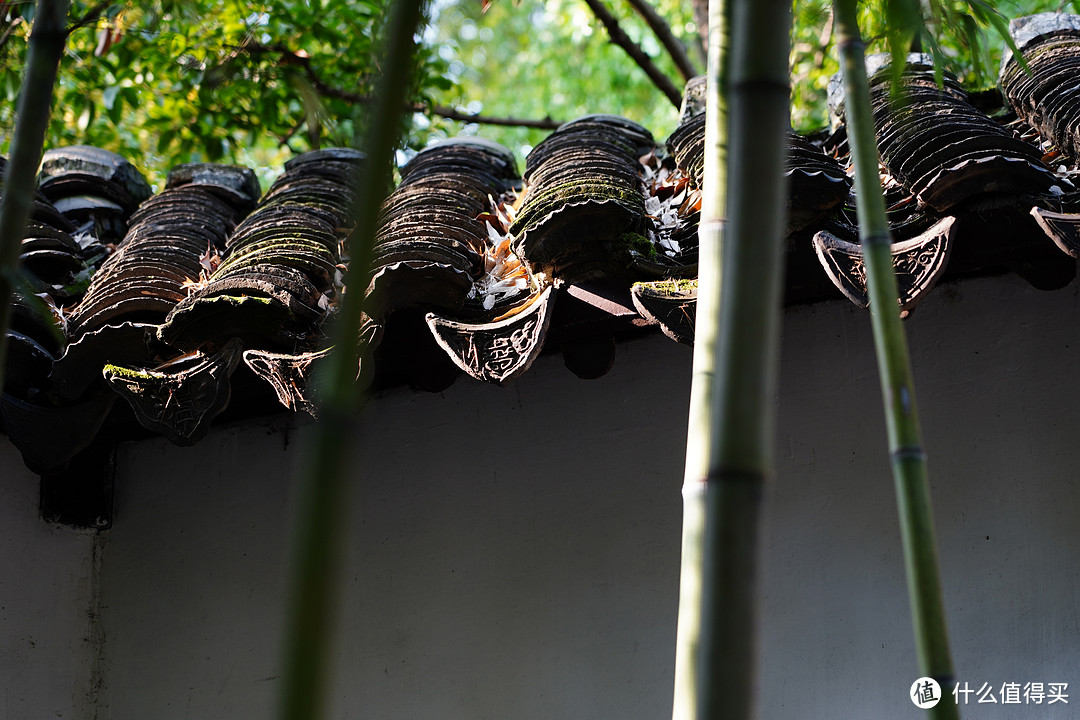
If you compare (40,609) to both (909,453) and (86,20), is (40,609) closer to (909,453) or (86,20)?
(86,20)

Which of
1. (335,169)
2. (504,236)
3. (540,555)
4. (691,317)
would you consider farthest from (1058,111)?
(335,169)

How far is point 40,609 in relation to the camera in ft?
11.0

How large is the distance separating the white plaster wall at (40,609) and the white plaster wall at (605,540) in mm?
77

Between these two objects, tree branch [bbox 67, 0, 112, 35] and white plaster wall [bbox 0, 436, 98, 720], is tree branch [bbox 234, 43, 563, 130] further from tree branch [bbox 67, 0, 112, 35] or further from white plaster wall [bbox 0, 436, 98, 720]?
tree branch [bbox 67, 0, 112, 35]

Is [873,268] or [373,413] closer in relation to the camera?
[873,268]

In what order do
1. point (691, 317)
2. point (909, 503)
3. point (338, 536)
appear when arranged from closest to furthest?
point (338, 536) → point (909, 503) → point (691, 317)

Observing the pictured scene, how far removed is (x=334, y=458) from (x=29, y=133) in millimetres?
729

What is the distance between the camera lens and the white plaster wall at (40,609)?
3.29 m

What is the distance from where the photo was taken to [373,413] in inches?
132

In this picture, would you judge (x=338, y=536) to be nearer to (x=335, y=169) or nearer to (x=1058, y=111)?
(x=1058, y=111)

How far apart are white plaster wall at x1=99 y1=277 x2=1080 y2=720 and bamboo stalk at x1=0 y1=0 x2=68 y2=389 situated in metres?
1.93

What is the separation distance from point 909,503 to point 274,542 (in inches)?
93.7

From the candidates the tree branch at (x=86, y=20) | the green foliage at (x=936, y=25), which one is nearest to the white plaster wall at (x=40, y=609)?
the tree branch at (x=86, y=20)

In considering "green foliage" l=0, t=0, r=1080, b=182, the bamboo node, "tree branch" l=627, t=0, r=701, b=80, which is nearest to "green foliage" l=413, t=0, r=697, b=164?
"green foliage" l=0, t=0, r=1080, b=182
